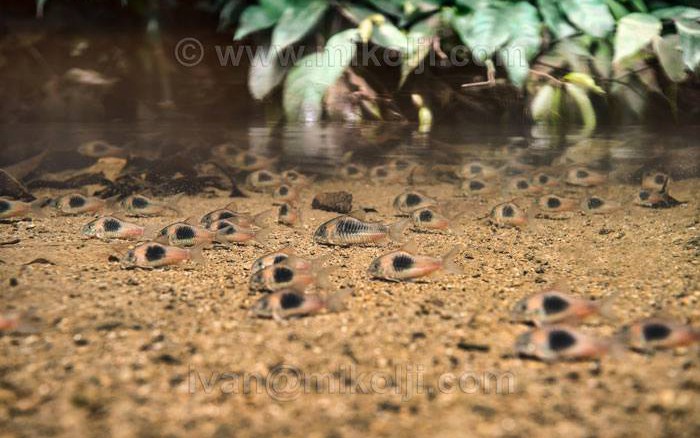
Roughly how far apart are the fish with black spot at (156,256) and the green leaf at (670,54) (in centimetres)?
326

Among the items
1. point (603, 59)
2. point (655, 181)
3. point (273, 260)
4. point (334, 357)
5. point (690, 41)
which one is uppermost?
point (690, 41)

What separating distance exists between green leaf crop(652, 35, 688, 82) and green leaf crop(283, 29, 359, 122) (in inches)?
80.1

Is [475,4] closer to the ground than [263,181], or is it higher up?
higher up

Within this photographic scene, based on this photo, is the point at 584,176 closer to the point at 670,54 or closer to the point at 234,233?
the point at 670,54

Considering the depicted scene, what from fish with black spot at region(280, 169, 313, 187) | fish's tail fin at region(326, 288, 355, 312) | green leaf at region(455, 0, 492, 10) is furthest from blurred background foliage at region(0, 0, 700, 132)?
fish's tail fin at region(326, 288, 355, 312)

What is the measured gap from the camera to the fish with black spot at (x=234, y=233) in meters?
3.03

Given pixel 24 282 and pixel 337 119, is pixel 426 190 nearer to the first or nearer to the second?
pixel 337 119

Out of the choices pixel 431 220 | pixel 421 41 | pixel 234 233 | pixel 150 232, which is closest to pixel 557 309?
pixel 431 220

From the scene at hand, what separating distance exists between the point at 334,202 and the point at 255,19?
1.38 meters

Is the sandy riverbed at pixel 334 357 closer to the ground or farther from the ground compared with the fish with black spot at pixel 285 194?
closer to the ground

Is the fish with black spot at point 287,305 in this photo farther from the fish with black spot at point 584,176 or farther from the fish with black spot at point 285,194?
the fish with black spot at point 584,176

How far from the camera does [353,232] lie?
3.02 m

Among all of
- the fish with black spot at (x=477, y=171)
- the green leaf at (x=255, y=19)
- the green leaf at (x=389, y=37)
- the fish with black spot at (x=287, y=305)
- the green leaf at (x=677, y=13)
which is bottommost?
the fish with black spot at (x=287, y=305)

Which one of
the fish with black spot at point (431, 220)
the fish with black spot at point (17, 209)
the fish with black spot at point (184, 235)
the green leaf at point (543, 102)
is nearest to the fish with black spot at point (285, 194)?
the fish with black spot at point (431, 220)
